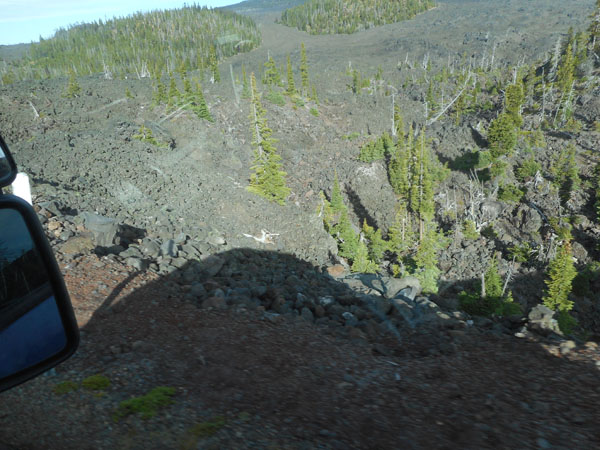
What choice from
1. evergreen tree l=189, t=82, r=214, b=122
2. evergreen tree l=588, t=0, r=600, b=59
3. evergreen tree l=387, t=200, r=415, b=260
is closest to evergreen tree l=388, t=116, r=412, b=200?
evergreen tree l=387, t=200, r=415, b=260

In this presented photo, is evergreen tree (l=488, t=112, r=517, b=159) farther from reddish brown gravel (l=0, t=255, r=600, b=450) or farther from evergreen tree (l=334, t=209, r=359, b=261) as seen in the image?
reddish brown gravel (l=0, t=255, r=600, b=450)

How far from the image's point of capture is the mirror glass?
2.20 meters

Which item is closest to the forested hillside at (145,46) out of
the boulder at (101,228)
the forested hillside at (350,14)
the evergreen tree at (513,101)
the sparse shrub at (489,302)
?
the forested hillside at (350,14)

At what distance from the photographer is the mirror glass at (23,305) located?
7.22 feet

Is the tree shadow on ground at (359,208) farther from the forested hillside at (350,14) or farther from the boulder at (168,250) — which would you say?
the forested hillside at (350,14)

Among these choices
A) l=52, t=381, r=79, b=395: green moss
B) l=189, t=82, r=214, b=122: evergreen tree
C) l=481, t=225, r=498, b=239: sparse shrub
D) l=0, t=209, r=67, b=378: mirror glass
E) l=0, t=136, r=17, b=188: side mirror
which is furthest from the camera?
l=189, t=82, r=214, b=122: evergreen tree

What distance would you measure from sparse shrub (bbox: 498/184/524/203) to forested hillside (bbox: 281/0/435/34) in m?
138

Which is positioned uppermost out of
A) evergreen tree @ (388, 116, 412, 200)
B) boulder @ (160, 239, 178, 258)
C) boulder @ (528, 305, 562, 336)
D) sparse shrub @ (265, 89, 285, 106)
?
sparse shrub @ (265, 89, 285, 106)

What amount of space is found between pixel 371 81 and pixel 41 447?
101256 millimetres

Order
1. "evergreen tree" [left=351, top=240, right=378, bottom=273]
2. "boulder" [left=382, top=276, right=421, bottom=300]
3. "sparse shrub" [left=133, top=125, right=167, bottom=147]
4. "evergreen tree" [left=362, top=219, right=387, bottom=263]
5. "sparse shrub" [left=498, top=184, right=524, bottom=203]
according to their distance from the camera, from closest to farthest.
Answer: "boulder" [left=382, top=276, right=421, bottom=300] → "evergreen tree" [left=351, top=240, right=378, bottom=273] → "sparse shrub" [left=133, top=125, right=167, bottom=147] → "evergreen tree" [left=362, top=219, right=387, bottom=263] → "sparse shrub" [left=498, top=184, right=524, bottom=203]

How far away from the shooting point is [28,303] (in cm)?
240

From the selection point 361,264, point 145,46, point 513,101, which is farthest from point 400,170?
point 145,46

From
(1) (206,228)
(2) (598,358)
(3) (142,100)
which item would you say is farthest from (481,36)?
(2) (598,358)

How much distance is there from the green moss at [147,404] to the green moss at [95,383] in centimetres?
70
